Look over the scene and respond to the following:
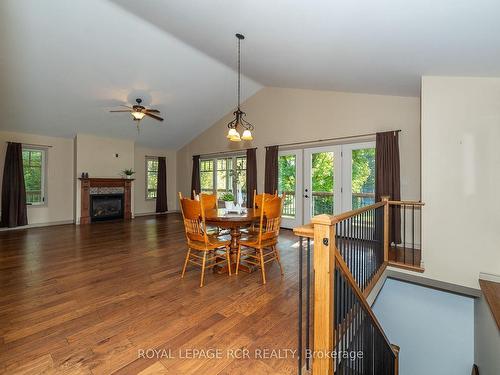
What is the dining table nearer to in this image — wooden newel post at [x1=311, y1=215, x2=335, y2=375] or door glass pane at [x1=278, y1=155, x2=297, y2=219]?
wooden newel post at [x1=311, y1=215, x2=335, y2=375]

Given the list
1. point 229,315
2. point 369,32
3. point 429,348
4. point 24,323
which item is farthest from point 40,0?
point 429,348

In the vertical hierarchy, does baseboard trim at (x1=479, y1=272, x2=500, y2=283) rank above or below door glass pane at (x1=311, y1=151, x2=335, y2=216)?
below

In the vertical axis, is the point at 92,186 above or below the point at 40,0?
below

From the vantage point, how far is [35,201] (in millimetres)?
6469

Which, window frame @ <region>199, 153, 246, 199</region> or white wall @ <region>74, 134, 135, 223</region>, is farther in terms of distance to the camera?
window frame @ <region>199, 153, 246, 199</region>

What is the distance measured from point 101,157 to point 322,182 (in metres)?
6.33

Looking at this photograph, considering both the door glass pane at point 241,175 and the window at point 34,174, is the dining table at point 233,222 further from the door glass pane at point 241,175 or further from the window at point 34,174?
the window at point 34,174

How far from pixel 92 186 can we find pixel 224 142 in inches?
159

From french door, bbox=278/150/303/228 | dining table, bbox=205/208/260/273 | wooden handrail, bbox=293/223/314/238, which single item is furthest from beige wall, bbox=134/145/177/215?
wooden handrail, bbox=293/223/314/238

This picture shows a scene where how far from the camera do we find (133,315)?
2.24m

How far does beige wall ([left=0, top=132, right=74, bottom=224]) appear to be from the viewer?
254 inches

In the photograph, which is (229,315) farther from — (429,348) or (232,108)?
(232,108)

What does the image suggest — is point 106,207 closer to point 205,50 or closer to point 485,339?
point 205,50

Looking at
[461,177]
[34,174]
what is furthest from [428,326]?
[34,174]
